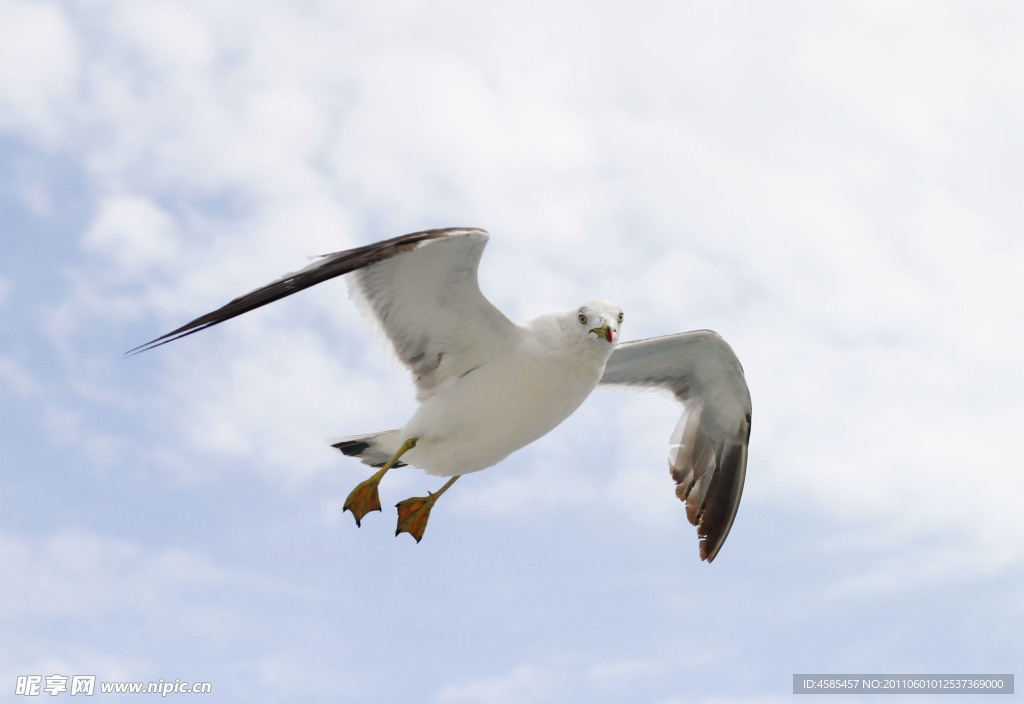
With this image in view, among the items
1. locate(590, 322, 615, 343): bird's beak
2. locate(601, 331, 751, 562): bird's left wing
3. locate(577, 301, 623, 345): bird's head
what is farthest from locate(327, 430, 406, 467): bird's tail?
locate(601, 331, 751, 562): bird's left wing

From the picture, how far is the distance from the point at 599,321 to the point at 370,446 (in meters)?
3.54

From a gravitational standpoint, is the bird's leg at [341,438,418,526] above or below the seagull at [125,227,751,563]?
below

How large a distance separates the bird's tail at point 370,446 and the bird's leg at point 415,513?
591 mm

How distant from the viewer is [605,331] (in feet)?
33.6

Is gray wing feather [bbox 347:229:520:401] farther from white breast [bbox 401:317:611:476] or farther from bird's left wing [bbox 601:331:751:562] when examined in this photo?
bird's left wing [bbox 601:331:751:562]

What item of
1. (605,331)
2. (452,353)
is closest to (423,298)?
(452,353)

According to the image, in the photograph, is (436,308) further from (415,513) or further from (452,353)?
(415,513)

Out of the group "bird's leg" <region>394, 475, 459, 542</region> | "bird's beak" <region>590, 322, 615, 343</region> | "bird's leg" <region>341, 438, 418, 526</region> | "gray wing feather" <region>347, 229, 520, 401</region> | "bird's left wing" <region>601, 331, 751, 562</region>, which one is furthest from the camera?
"bird's left wing" <region>601, 331, 751, 562</region>

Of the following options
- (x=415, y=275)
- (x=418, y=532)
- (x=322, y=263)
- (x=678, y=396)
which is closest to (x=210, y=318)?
(x=322, y=263)

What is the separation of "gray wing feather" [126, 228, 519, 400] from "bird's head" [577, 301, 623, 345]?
0.81m

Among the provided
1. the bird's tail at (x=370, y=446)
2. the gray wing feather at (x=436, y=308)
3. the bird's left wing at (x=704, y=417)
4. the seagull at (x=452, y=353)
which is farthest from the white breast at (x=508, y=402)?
the bird's left wing at (x=704, y=417)

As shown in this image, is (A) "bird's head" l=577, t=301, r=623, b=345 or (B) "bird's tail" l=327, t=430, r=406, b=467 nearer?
(A) "bird's head" l=577, t=301, r=623, b=345

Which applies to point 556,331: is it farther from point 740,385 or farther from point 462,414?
point 740,385

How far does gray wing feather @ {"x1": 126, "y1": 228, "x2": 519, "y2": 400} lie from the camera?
9.40 metres
